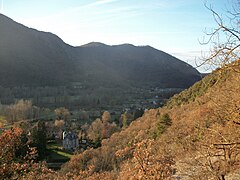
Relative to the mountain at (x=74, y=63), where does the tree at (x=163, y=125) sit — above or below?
below

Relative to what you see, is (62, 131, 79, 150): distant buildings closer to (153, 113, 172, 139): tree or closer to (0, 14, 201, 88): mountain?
(153, 113, 172, 139): tree

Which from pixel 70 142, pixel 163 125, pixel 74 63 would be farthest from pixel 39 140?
pixel 74 63

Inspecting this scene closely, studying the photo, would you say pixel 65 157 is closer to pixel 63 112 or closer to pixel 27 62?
pixel 63 112

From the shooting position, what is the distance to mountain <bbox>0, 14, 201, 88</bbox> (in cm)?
10212

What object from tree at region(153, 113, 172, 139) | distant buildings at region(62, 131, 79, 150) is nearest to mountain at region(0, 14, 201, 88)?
distant buildings at region(62, 131, 79, 150)

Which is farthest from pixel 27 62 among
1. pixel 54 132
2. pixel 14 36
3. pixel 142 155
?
pixel 142 155

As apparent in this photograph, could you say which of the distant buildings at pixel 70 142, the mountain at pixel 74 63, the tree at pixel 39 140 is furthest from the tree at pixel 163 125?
the mountain at pixel 74 63

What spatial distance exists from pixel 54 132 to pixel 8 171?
1447 inches

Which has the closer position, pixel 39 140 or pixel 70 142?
pixel 39 140

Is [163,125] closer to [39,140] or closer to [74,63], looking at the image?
[39,140]

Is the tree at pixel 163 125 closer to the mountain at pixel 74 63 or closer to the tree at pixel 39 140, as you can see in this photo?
the tree at pixel 39 140

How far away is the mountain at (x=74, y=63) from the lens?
102 meters

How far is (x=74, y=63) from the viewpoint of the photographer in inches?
5551

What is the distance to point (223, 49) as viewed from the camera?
3139mm
